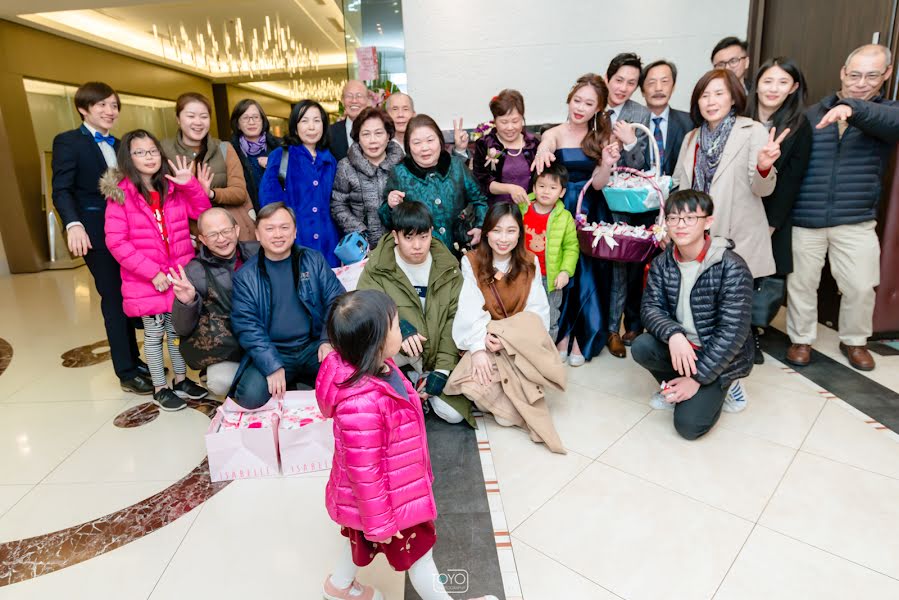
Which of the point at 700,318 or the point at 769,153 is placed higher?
the point at 769,153

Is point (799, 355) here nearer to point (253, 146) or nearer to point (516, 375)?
point (516, 375)

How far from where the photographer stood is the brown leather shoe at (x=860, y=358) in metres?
2.87

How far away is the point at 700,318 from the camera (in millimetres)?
2393

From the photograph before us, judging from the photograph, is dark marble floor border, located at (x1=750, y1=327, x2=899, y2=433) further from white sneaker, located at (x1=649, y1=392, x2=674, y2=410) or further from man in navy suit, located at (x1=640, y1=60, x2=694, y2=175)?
man in navy suit, located at (x1=640, y1=60, x2=694, y2=175)

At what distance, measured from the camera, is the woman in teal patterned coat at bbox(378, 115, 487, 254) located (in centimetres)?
281

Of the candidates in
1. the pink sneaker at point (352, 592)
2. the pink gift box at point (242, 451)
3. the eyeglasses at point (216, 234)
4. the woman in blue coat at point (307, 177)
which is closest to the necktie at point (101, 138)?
the woman in blue coat at point (307, 177)

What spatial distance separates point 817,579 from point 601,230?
1635 millimetres

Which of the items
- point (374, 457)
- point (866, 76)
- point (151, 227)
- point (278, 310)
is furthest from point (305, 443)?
point (866, 76)

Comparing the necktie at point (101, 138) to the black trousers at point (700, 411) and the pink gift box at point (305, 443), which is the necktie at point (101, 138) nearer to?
the pink gift box at point (305, 443)

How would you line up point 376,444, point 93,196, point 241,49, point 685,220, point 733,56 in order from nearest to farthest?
point 376,444, point 685,220, point 93,196, point 733,56, point 241,49

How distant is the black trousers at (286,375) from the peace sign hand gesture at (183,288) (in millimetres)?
401

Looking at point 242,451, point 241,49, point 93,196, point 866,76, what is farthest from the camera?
point 241,49

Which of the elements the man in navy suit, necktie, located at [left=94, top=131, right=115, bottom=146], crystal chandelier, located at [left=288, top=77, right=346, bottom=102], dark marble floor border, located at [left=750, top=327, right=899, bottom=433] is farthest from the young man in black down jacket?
crystal chandelier, located at [left=288, top=77, right=346, bottom=102]

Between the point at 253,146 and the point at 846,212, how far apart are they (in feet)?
10.7
